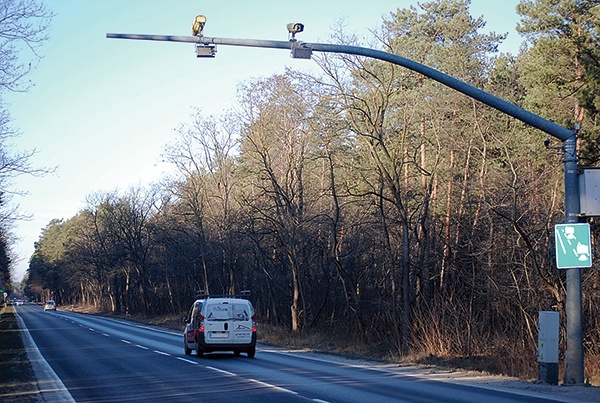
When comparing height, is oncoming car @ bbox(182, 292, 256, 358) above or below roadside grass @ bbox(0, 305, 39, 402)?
above

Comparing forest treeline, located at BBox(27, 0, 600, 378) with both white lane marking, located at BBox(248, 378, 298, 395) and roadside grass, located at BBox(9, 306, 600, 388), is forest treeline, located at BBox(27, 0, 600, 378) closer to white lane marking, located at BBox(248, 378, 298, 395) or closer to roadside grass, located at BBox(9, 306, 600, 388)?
roadside grass, located at BBox(9, 306, 600, 388)

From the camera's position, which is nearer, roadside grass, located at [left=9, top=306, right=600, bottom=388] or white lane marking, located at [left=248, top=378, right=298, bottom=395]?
white lane marking, located at [left=248, top=378, right=298, bottom=395]

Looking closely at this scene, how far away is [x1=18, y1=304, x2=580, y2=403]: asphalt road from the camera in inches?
549

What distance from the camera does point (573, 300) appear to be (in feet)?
47.2

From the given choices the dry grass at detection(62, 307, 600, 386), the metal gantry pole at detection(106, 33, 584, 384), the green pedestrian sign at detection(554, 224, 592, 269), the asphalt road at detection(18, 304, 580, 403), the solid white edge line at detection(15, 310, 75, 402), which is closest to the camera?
the metal gantry pole at detection(106, 33, 584, 384)

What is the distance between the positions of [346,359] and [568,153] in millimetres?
12672

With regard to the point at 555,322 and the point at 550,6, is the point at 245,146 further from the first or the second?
the point at 555,322

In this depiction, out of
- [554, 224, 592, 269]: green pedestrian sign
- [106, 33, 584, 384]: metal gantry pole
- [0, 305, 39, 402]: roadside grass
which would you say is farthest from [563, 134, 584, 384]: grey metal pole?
[0, 305, 39, 402]: roadside grass

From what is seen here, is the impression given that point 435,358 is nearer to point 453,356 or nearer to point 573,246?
point 453,356

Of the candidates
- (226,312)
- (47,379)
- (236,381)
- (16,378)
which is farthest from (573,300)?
(16,378)

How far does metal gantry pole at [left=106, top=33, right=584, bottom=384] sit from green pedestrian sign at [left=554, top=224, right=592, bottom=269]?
0.19 meters

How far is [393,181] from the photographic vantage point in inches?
1085

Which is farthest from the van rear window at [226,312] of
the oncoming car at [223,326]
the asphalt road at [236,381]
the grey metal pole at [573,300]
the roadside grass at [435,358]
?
the grey metal pole at [573,300]

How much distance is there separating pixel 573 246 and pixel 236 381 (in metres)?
8.33
